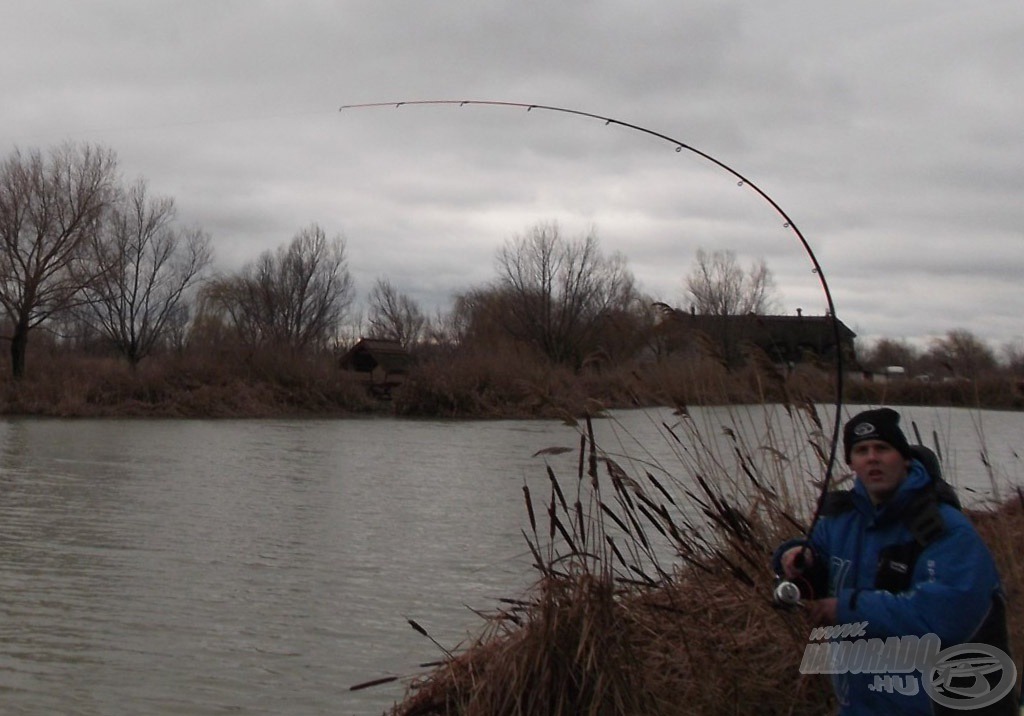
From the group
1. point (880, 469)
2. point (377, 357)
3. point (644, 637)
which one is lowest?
point (644, 637)

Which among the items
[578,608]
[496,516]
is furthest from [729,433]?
[496,516]

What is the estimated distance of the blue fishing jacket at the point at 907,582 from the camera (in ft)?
9.25

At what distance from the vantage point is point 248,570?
990 centimetres

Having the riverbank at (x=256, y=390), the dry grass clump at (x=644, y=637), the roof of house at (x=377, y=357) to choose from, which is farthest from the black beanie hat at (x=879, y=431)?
the roof of house at (x=377, y=357)

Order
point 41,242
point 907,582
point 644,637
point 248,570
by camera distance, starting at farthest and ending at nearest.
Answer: point 41,242
point 248,570
point 644,637
point 907,582

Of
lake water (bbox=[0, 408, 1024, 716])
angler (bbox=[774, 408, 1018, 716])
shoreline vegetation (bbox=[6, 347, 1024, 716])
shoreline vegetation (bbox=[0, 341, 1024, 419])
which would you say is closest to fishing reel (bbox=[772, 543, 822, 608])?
angler (bbox=[774, 408, 1018, 716])

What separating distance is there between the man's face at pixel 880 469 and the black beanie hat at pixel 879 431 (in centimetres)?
2

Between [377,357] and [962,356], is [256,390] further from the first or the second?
[962,356]

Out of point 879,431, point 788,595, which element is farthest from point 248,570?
point 879,431

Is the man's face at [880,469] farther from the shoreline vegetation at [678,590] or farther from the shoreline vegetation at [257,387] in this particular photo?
the shoreline vegetation at [257,387]

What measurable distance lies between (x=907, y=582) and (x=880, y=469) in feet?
1.15

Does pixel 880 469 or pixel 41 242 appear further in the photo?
pixel 41 242

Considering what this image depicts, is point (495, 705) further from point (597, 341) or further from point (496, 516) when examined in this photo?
point (496, 516)

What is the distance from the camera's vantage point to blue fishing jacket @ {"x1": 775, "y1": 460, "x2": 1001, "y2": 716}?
2.82 metres
